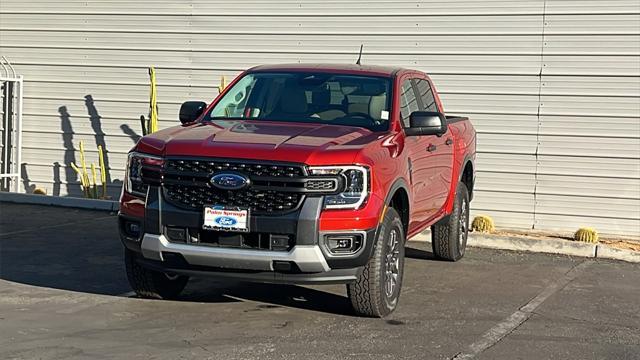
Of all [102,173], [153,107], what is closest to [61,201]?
[102,173]

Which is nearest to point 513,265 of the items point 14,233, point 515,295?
point 515,295

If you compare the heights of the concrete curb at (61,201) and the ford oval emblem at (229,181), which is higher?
the ford oval emblem at (229,181)

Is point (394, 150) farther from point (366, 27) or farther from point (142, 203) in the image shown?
point (366, 27)

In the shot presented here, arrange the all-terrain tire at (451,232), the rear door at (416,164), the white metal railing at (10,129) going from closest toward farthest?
the rear door at (416,164)
the all-terrain tire at (451,232)
the white metal railing at (10,129)

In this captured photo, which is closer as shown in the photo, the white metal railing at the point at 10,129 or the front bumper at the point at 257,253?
the front bumper at the point at 257,253

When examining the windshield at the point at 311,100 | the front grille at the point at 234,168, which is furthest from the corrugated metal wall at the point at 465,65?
the front grille at the point at 234,168

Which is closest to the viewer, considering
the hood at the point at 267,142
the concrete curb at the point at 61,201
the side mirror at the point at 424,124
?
the hood at the point at 267,142

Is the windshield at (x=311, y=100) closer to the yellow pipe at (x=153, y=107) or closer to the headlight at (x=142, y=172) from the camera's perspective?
the headlight at (x=142, y=172)

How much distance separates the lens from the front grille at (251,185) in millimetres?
6727

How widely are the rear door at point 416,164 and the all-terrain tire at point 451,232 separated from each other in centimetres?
100

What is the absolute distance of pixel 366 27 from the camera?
42.6 feet

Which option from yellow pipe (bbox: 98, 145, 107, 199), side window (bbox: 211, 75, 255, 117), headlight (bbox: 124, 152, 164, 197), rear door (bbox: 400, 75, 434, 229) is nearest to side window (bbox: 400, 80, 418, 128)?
rear door (bbox: 400, 75, 434, 229)

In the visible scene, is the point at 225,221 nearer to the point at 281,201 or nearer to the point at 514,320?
the point at 281,201

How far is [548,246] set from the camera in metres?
11.1
